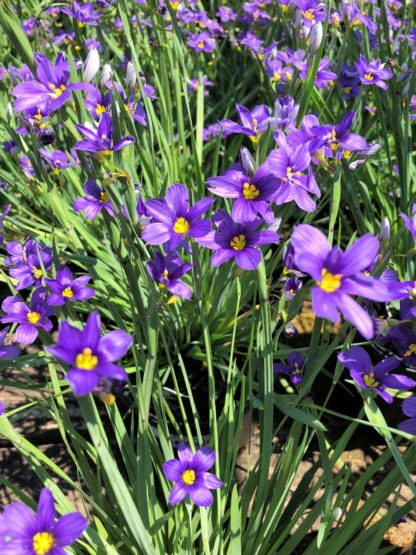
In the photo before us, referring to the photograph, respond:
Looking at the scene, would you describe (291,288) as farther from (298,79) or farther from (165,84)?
(165,84)

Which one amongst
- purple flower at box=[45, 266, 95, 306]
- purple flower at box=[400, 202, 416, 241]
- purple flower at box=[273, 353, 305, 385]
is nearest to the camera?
purple flower at box=[400, 202, 416, 241]

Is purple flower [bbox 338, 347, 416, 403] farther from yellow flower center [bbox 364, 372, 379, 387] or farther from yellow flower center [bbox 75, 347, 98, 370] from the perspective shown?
yellow flower center [bbox 75, 347, 98, 370]

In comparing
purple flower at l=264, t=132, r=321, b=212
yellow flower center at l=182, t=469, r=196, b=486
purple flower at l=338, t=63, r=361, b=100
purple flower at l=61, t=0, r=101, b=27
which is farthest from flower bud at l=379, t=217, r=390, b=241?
purple flower at l=338, t=63, r=361, b=100

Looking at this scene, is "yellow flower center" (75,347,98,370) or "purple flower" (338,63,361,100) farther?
"purple flower" (338,63,361,100)

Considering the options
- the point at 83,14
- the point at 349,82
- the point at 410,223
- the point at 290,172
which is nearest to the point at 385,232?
the point at 410,223

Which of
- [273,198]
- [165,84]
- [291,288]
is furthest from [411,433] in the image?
[165,84]
